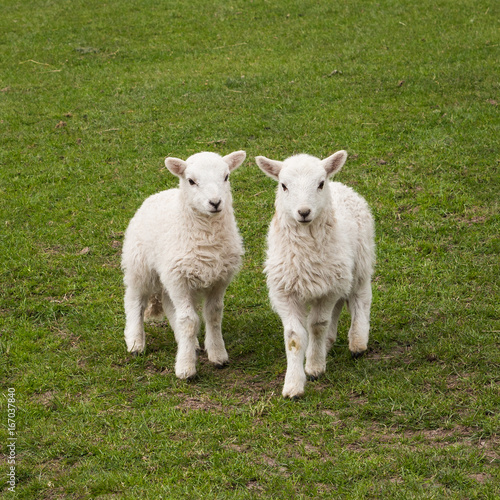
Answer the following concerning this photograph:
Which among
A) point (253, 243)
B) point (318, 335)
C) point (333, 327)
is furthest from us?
point (253, 243)

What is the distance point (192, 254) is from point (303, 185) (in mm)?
1303

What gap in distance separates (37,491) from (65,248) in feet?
16.3

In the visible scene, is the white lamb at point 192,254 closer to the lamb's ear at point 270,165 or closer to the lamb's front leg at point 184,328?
the lamb's front leg at point 184,328

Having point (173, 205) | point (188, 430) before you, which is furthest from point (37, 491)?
point (173, 205)

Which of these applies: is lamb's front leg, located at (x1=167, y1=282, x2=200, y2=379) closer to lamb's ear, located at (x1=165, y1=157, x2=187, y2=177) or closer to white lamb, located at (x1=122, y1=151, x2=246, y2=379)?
white lamb, located at (x1=122, y1=151, x2=246, y2=379)

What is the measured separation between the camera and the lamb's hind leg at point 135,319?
7.55m

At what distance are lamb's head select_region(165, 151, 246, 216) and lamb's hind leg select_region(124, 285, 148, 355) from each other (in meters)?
1.20

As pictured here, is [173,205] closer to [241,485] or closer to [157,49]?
[241,485]

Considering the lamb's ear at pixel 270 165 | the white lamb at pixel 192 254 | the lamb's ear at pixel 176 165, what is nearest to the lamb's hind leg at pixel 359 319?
the white lamb at pixel 192 254

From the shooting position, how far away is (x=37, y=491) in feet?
17.7

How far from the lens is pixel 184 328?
6.94 metres

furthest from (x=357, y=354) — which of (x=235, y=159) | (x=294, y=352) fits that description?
(x=235, y=159)

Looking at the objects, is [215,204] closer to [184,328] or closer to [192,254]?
[192,254]

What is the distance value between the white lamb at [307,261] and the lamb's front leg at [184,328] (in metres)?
0.83
